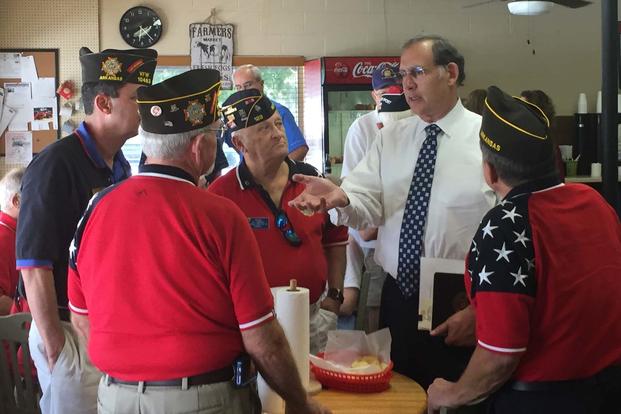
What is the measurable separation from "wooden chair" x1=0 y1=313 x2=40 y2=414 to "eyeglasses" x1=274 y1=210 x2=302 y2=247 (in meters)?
1.08

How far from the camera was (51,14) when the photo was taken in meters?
6.32

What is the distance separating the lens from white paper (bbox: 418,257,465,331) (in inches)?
89.9

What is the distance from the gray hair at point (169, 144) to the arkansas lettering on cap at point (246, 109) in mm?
883

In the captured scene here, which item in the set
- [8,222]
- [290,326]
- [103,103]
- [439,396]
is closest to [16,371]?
[8,222]

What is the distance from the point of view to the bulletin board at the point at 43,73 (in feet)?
20.7

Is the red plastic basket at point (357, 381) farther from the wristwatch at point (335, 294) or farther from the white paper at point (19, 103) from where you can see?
the white paper at point (19, 103)

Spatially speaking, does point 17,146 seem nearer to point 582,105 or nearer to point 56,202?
point 56,202

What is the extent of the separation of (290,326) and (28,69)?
5.35m

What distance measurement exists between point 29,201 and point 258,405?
1016 millimetres

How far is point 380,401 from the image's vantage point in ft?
6.70

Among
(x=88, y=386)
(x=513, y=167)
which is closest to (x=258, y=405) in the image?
(x=88, y=386)

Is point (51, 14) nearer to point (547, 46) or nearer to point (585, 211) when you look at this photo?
point (547, 46)

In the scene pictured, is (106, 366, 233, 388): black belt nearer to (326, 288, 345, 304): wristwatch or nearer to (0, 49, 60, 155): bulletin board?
(326, 288, 345, 304): wristwatch

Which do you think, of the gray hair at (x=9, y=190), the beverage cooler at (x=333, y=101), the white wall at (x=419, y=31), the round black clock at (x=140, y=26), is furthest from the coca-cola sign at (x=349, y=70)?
the gray hair at (x=9, y=190)
